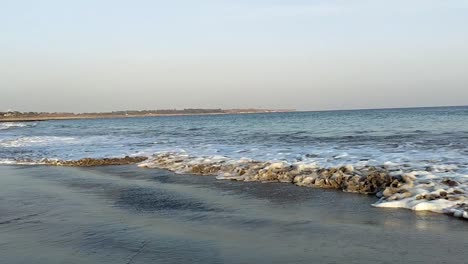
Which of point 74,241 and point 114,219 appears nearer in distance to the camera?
point 74,241

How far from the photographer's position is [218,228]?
18.5 feet

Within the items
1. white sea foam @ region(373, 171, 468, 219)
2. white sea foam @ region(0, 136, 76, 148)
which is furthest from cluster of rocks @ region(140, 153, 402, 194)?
white sea foam @ region(0, 136, 76, 148)

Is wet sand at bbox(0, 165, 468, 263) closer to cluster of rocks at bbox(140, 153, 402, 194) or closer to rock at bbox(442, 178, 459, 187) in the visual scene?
cluster of rocks at bbox(140, 153, 402, 194)

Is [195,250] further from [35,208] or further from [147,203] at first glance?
[35,208]

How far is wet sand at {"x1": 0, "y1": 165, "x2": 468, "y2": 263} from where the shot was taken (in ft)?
14.9

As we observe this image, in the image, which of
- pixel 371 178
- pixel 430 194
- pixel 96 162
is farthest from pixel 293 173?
pixel 96 162

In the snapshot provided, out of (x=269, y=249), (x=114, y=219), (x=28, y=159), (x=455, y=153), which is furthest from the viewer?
(x=28, y=159)

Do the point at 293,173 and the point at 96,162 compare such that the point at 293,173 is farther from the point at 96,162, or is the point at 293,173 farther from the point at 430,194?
the point at 96,162

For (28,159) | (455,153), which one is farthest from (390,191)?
(28,159)

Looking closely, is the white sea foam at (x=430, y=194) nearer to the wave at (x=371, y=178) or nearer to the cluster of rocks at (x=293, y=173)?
the wave at (x=371, y=178)

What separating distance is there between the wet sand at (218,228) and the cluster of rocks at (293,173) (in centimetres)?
48

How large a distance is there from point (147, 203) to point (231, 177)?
121 inches

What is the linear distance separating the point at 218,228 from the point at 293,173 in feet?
14.7

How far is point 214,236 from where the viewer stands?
5246 millimetres
